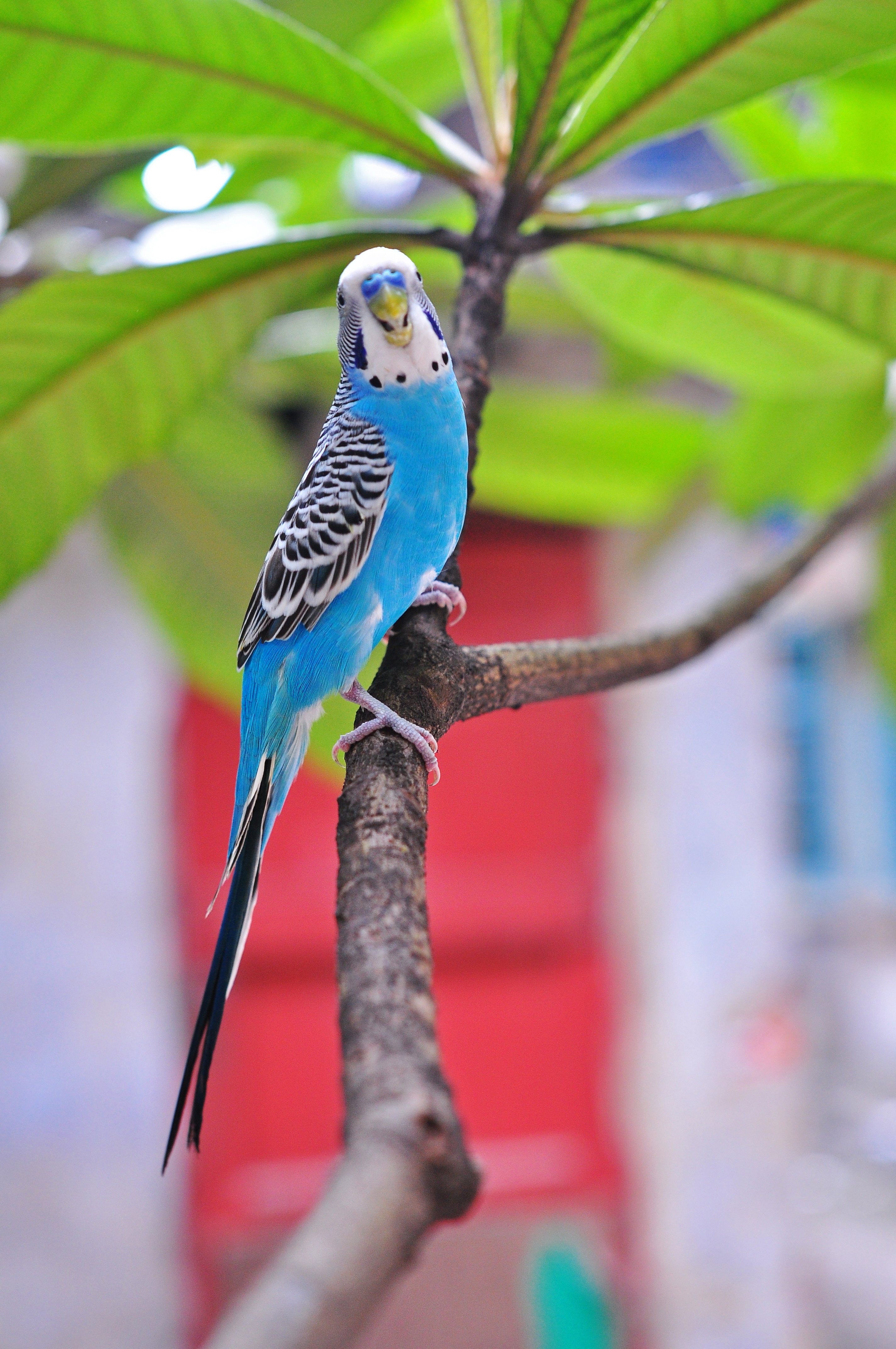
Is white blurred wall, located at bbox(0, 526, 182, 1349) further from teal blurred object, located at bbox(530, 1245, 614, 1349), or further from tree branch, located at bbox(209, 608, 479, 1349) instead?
tree branch, located at bbox(209, 608, 479, 1349)

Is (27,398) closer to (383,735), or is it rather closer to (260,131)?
(260,131)

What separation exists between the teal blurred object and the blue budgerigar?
4.59ft

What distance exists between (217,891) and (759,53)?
0.44m

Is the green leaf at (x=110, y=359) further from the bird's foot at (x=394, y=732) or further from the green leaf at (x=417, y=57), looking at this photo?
the green leaf at (x=417, y=57)

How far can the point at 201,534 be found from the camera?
73 centimetres

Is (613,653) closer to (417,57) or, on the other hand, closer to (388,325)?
(388,325)

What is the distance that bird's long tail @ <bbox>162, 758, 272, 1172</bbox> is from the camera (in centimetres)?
24

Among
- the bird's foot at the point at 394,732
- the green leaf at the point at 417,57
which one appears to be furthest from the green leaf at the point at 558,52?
the green leaf at the point at 417,57

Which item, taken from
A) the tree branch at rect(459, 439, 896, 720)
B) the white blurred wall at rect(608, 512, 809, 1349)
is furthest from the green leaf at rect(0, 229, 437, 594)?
the white blurred wall at rect(608, 512, 809, 1349)

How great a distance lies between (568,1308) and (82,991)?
30.8 inches

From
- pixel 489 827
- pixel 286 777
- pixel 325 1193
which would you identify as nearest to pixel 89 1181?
pixel 489 827

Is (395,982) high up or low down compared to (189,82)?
down

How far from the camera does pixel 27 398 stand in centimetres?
53

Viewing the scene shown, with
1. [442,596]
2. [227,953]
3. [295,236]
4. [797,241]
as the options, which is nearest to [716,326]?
[797,241]
